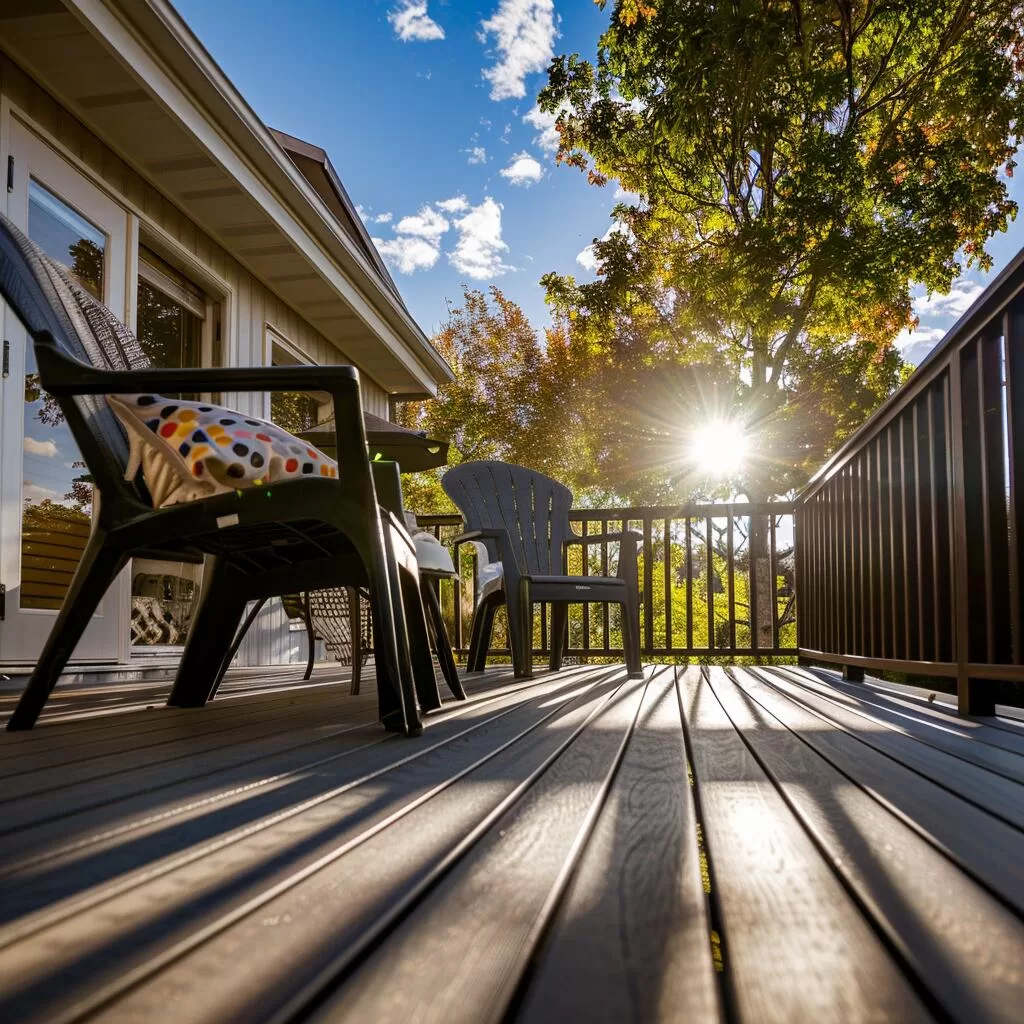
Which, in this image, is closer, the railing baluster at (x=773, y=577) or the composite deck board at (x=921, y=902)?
the composite deck board at (x=921, y=902)

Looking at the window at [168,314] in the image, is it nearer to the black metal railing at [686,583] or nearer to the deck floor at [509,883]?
the black metal railing at [686,583]

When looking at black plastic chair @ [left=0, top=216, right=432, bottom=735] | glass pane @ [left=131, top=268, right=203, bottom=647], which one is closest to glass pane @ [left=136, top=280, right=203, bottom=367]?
glass pane @ [left=131, top=268, right=203, bottom=647]

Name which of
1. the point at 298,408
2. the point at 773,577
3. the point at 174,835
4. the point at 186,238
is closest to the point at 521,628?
the point at 773,577

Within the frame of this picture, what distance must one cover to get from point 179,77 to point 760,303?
18.5ft

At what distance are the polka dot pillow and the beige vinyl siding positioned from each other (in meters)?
2.21

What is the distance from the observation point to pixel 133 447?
1.72 m

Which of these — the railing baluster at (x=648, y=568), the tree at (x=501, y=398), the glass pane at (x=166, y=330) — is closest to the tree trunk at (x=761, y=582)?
the railing baluster at (x=648, y=568)

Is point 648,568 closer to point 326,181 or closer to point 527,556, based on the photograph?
point 527,556

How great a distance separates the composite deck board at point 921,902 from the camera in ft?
1.54

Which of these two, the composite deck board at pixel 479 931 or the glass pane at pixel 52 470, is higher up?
the glass pane at pixel 52 470

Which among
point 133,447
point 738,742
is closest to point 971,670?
point 738,742

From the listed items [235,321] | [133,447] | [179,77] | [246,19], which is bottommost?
[133,447]

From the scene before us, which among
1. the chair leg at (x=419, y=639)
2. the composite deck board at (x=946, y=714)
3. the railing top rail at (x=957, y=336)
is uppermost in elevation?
the railing top rail at (x=957, y=336)

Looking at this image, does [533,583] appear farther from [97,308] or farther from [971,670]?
[97,308]
